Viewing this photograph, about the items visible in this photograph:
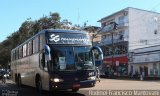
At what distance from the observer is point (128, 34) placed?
241 ft

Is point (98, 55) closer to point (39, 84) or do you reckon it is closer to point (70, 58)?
point (70, 58)

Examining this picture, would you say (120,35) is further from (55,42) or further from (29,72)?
(55,42)

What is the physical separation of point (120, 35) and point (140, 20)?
5.05 meters

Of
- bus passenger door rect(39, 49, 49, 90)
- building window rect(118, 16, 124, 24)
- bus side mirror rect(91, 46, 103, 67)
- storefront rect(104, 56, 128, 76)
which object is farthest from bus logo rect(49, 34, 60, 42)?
building window rect(118, 16, 124, 24)

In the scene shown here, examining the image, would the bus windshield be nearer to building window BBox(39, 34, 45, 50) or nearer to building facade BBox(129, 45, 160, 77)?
building window BBox(39, 34, 45, 50)

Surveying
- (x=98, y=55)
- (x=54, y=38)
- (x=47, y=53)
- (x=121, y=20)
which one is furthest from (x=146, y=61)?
(x=47, y=53)

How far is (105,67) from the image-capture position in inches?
3130

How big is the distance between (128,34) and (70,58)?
55.3 m

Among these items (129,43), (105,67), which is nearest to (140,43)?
(129,43)

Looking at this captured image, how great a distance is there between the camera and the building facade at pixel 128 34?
2862 inches

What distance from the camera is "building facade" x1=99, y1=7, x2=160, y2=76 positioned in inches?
2862

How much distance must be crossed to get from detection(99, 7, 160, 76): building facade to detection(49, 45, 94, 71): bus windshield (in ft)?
169

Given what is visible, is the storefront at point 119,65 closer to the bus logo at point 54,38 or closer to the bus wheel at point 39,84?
the bus wheel at point 39,84

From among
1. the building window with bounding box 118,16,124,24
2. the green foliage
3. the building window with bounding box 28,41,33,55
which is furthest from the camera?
the building window with bounding box 118,16,124,24
